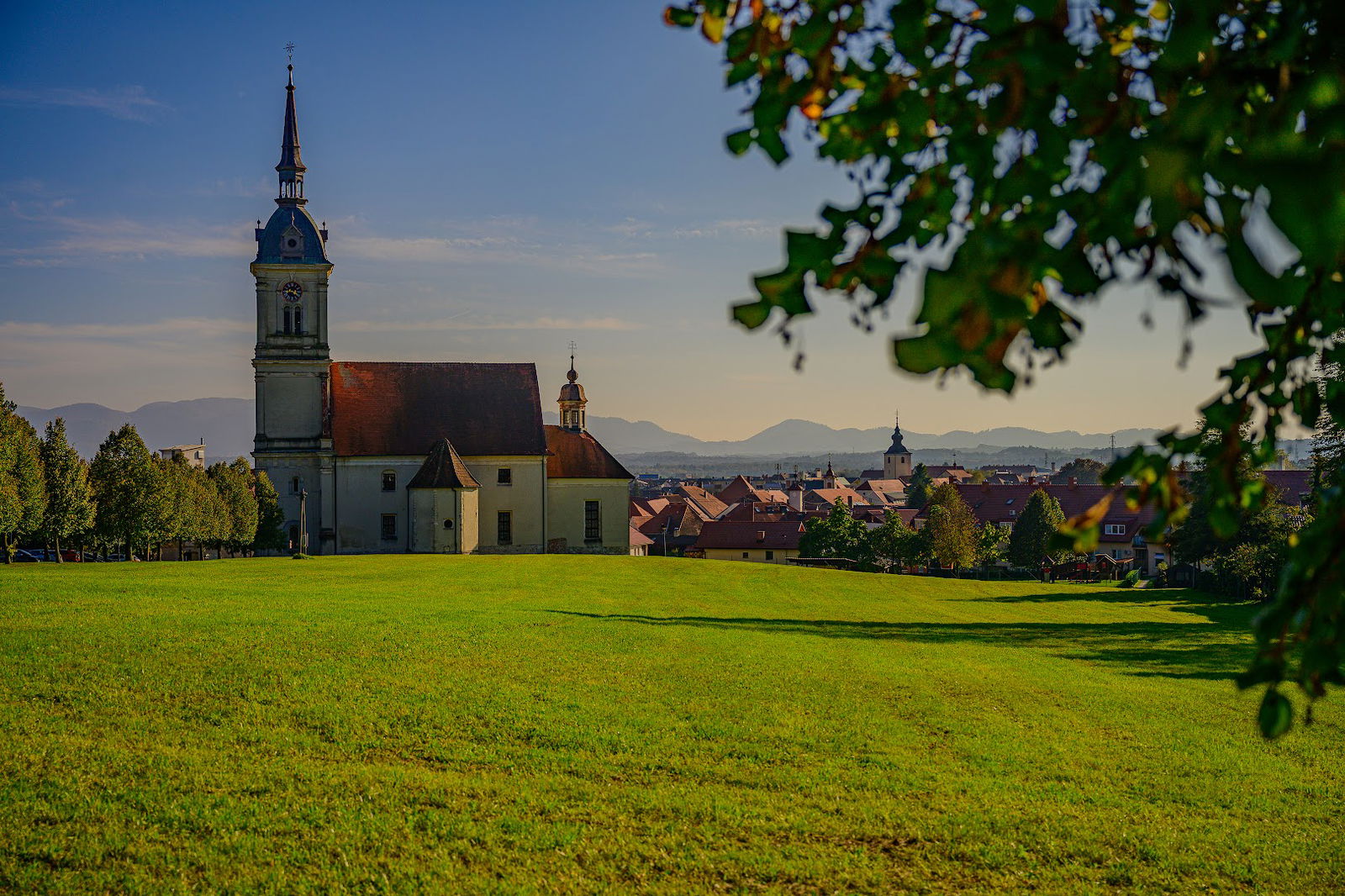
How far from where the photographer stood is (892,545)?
69375 mm

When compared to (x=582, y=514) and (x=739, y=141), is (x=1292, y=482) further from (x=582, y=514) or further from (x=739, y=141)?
(x=739, y=141)

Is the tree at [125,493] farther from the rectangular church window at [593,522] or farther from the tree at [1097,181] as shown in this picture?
the tree at [1097,181]

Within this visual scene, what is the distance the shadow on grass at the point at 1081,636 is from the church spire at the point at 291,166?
41.2 meters

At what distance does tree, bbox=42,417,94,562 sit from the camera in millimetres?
40438

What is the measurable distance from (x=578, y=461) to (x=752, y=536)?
25897 mm

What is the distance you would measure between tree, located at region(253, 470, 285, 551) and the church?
60cm

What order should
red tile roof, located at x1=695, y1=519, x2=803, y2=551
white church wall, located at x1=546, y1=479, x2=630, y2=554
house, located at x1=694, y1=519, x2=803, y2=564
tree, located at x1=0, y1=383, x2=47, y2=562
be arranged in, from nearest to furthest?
1. tree, located at x1=0, y1=383, x2=47, y2=562
2. white church wall, located at x1=546, y1=479, x2=630, y2=554
3. house, located at x1=694, y1=519, x2=803, y2=564
4. red tile roof, located at x1=695, y1=519, x2=803, y2=551

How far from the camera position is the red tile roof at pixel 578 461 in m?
59.8

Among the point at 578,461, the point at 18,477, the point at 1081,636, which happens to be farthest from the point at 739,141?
the point at 578,461

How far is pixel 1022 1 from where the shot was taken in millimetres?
2371

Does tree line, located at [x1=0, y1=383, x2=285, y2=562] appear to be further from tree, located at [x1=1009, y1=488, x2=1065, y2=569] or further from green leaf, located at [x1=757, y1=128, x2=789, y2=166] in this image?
tree, located at [x1=1009, y1=488, x2=1065, y2=569]

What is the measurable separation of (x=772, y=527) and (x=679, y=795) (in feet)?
242

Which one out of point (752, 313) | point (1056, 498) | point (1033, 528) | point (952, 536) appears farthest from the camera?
point (1056, 498)

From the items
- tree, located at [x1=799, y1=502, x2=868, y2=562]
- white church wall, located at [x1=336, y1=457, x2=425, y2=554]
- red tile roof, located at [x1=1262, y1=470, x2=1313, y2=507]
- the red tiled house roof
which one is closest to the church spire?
white church wall, located at [x1=336, y1=457, x2=425, y2=554]
